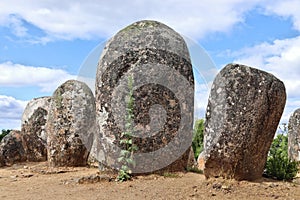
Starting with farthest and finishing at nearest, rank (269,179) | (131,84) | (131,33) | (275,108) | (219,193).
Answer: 1. (131,33)
2. (131,84)
3. (269,179)
4. (275,108)
5. (219,193)

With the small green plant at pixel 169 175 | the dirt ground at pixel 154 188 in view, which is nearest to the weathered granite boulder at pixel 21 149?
the dirt ground at pixel 154 188

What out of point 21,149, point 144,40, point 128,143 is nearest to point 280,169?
point 128,143

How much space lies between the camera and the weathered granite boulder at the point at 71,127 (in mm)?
12812

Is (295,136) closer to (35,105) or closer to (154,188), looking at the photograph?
(35,105)

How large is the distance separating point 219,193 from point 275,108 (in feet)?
6.41

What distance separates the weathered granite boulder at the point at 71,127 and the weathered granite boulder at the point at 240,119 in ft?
17.3

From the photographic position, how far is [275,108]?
8.37 meters

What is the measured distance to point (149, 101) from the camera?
9.70 metres

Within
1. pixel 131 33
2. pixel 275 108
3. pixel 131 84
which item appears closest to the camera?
pixel 275 108

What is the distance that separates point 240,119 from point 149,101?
2323mm

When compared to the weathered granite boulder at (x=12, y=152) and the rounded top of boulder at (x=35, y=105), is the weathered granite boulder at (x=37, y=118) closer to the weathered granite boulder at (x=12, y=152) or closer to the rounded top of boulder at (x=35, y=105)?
the rounded top of boulder at (x=35, y=105)

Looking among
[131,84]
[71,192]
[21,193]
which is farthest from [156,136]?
[21,193]

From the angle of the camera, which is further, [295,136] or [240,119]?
[295,136]

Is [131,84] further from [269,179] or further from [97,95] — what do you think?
[269,179]
